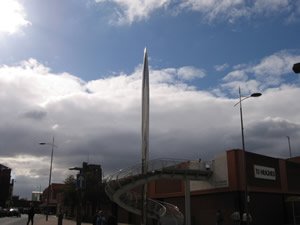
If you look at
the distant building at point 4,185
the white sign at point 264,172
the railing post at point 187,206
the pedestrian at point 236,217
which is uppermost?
the distant building at point 4,185

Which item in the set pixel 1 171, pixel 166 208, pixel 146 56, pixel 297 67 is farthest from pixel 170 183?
pixel 1 171

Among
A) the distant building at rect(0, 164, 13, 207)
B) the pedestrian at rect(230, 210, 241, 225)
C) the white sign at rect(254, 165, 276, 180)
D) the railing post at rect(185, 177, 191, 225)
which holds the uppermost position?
the distant building at rect(0, 164, 13, 207)

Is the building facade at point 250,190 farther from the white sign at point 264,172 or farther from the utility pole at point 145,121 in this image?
the utility pole at point 145,121

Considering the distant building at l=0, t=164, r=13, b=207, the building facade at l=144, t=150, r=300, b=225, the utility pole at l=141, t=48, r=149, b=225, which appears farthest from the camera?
the distant building at l=0, t=164, r=13, b=207

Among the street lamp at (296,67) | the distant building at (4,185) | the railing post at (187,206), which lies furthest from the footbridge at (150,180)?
the distant building at (4,185)

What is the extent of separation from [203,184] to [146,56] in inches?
539

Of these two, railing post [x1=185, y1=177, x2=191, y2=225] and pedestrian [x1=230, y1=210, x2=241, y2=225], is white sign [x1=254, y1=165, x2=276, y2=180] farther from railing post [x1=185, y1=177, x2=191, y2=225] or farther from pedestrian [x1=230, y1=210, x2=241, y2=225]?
railing post [x1=185, y1=177, x2=191, y2=225]

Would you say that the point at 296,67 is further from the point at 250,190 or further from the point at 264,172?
the point at 264,172

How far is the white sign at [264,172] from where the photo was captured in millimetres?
41156

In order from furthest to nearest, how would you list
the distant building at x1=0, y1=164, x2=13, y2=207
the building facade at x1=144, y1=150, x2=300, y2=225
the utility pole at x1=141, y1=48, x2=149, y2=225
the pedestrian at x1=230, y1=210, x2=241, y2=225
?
the distant building at x1=0, y1=164, x2=13, y2=207
the building facade at x1=144, y1=150, x2=300, y2=225
the pedestrian at x1=230, y1=210, x2=241, y2=225
the utility pole at x1=141, y1=48, x2=149, y2=225

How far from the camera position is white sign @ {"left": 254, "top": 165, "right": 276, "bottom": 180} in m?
41.2

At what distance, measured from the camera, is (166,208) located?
1559 inches

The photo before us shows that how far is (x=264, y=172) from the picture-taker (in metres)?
42.1

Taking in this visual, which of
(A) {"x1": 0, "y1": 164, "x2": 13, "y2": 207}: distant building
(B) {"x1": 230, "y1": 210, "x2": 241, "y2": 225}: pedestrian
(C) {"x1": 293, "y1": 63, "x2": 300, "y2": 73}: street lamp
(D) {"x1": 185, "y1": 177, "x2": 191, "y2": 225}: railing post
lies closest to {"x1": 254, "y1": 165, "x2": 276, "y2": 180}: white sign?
(B) {"x1": 230, "y1": 210, "x2": 241, "y2": 225}: pedestrian
